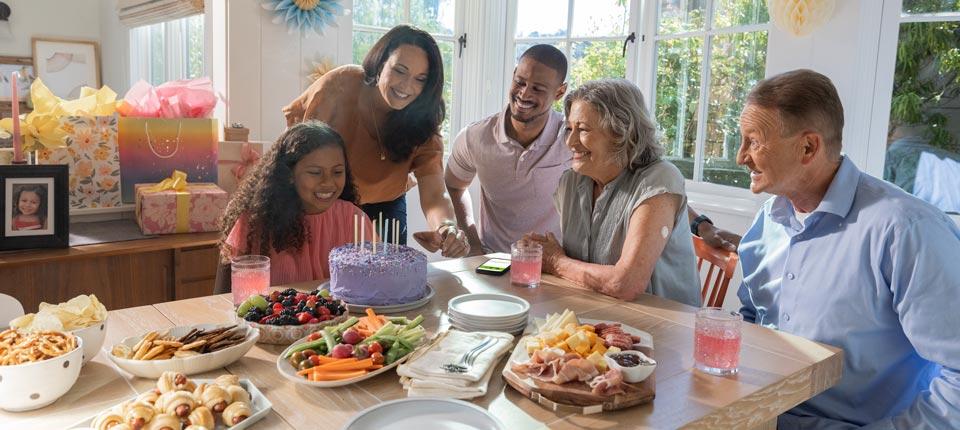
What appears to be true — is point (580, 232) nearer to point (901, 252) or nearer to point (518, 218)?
point (518, 218)

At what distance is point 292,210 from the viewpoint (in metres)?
2.02

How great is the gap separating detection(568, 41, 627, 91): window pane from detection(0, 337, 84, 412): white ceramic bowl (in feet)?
9.89

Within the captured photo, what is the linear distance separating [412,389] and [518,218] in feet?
5.16

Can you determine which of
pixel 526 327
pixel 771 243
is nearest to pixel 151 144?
pixel 526 327

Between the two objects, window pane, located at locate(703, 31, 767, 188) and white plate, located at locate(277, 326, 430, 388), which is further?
window pane, located at locate(703, 31, 767, 188)

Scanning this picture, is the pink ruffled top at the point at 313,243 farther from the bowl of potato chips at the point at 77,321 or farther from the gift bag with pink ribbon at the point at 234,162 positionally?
the gift bag with pink ribbon at the point at 234,162

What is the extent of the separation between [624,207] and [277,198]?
3.18 ft

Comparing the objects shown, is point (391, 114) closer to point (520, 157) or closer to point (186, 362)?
point (520, 157)

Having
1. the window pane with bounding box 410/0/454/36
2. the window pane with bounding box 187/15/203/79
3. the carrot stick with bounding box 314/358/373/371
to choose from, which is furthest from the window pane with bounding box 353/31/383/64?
the carrot stick with bounding box 314/358/373/371

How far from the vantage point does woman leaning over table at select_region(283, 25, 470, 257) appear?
7.68 feet

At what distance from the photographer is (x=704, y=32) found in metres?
3.37

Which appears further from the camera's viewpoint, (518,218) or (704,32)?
(704,32)

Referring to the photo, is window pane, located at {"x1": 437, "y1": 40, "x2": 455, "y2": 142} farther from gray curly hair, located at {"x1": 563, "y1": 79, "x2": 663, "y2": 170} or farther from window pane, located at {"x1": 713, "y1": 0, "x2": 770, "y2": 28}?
gray curly hair, located at {"x1": 563, "y1": 79, "x2": 663, "y2": 170}

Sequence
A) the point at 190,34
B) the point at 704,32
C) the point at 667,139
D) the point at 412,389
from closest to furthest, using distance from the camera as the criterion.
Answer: the point at 412,389 → the point at 704,32 → the point at 667,139 → the point at 190,34
